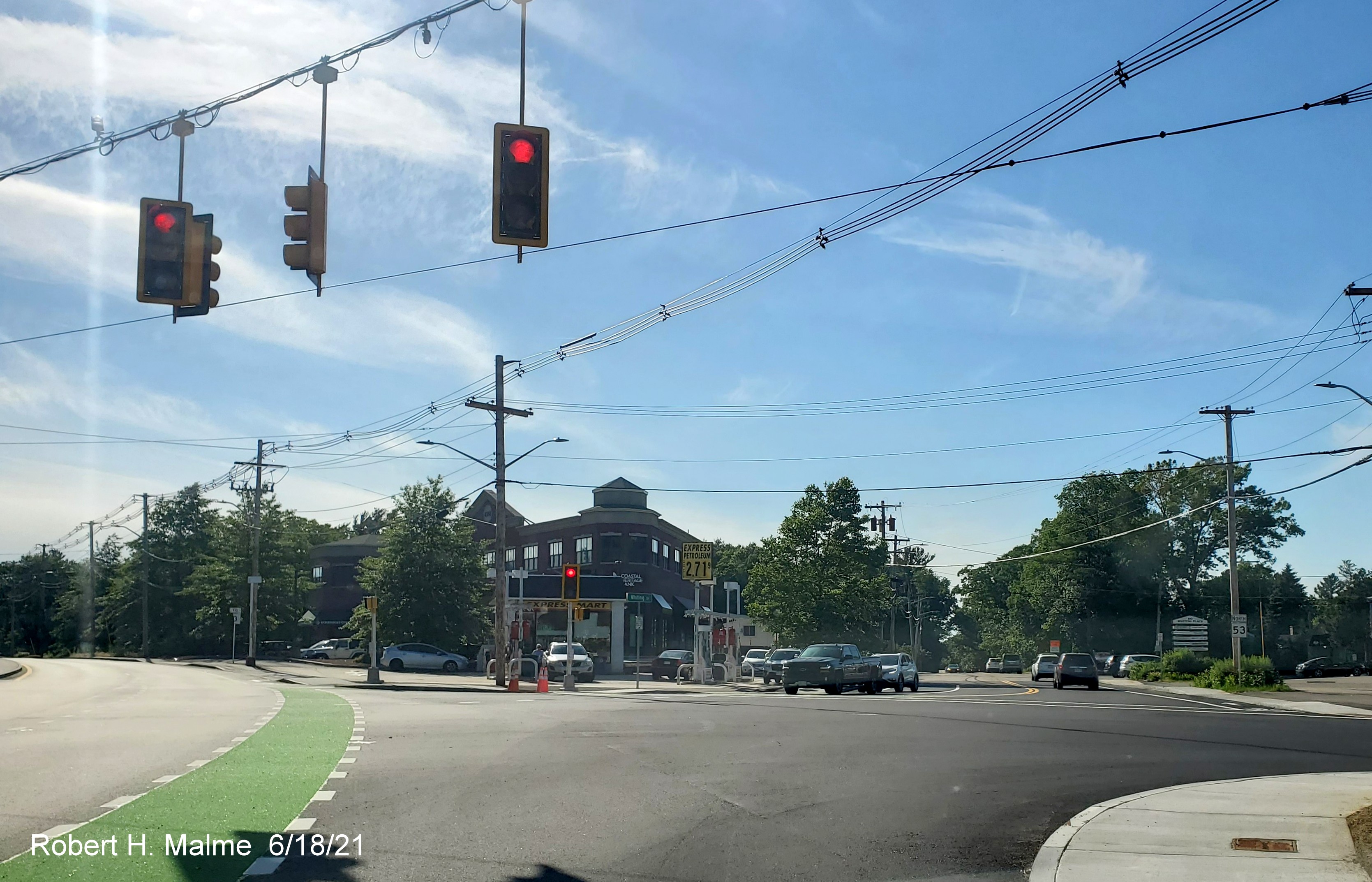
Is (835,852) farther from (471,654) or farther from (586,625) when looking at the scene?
(586,625)

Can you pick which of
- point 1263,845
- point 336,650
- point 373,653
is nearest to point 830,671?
point 373,653

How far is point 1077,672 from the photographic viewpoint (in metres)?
46.6

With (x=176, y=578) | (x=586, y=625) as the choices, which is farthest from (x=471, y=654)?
(x=176, y=578)

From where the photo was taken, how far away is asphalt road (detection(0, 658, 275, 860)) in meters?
10.3

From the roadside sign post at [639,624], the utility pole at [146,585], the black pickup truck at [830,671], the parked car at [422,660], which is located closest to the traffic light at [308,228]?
the black pickup truck at [830,671]

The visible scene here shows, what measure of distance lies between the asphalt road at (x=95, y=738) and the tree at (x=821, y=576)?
42.4 meters

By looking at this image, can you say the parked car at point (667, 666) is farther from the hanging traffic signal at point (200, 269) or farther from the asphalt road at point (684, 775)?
the hanging traffic signal at point (200, 269)

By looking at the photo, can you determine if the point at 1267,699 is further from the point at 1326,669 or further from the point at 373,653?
the point at 1326,669

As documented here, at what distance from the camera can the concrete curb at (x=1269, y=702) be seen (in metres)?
30.1

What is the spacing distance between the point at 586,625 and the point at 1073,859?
61984 millimetres

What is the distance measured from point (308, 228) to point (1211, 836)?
10304 mm

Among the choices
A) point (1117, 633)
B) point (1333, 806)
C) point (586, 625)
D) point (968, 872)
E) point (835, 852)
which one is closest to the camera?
point (968, 872)

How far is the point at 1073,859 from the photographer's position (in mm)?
8812

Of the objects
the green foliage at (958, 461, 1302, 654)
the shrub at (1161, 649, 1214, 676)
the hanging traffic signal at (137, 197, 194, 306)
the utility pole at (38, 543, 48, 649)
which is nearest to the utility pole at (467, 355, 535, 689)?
the hanging traffic signal at (137, 197, 194, 306)
